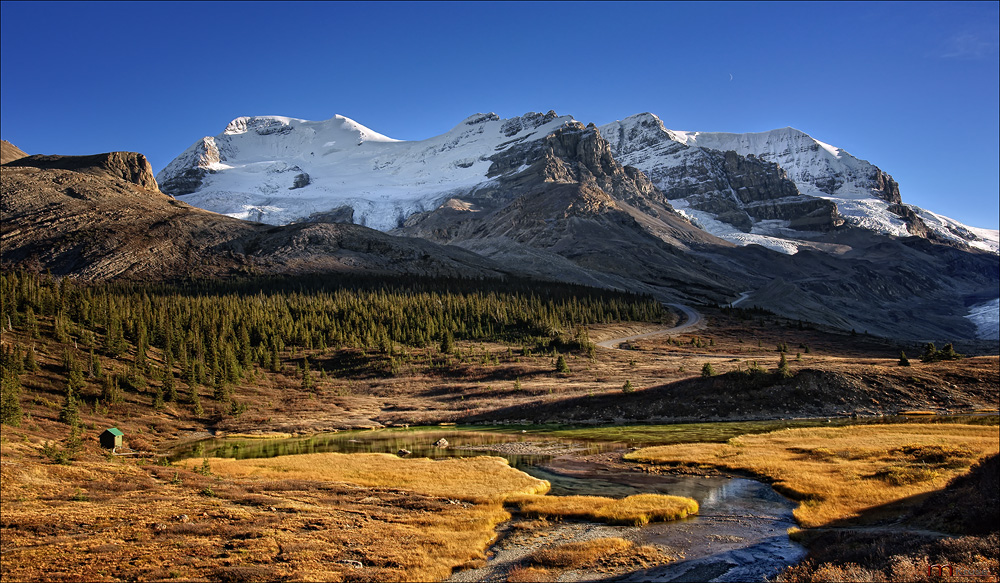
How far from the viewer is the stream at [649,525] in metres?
23.7

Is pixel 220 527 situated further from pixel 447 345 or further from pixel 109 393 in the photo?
pixel 447 345

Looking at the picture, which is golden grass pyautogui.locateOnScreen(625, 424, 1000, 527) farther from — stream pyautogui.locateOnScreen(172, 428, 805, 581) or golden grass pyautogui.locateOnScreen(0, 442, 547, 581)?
golden grass pyautogui.locateOnScreen(0, 442, 547, 581)

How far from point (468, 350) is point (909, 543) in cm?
11980

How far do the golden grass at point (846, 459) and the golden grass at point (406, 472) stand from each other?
1292 centimetres

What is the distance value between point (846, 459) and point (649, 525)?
22575mm

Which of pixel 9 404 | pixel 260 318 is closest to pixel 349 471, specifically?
pixel 9 404

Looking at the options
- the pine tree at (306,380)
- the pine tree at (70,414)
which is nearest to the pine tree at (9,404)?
the pine tree at (70,414)

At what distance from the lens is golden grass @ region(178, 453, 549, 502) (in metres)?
39.8

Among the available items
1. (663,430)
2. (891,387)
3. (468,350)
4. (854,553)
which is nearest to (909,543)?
(854,553)

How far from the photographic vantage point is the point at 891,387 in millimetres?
76375

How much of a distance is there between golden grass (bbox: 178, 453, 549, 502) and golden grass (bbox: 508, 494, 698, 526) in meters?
3.30

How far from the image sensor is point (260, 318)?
137 meters

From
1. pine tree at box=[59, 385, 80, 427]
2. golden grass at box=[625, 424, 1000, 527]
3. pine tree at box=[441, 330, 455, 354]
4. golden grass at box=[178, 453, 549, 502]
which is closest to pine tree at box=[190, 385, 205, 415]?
pine tree at box=[59, 385, 80, 427]

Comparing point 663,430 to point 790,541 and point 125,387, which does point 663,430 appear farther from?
point 125,387
